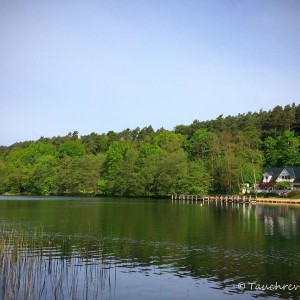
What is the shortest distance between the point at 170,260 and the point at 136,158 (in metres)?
89.5

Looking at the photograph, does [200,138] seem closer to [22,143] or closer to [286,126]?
[286,126]

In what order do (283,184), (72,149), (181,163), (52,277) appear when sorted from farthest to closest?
(72,149) → (181,163) → (283,184) → (52,277)

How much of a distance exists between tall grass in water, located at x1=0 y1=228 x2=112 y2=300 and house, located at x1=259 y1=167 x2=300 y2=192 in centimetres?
7363

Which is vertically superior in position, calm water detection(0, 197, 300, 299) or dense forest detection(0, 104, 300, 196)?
dense forest detection(0, 104, 300, 196)

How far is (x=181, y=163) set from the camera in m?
94.6

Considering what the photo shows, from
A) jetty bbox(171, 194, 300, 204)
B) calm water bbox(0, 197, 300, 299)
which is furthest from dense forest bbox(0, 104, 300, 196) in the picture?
calm water bbox(0, 197, 300, 299)

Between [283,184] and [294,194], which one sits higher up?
[283,184]

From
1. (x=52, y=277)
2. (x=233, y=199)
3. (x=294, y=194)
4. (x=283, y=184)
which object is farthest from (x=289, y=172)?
(x=52, y=277)

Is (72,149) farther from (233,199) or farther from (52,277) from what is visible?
(52,277)

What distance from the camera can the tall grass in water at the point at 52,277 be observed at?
53.7 ft

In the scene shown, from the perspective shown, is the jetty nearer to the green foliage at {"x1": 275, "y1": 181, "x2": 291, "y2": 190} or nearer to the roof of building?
the green foliage at {"x1": 275, "y1": 181, "x2": 291, "y2": 190}

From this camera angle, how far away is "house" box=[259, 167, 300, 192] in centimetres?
8868

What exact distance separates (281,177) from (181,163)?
2375cm

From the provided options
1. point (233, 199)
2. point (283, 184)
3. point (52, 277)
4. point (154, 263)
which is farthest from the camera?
point (283, 184)
